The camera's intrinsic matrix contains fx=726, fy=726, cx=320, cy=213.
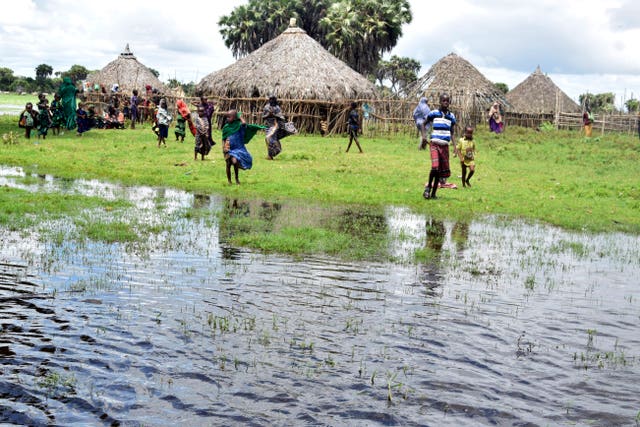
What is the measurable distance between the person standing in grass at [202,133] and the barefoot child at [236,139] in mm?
4002

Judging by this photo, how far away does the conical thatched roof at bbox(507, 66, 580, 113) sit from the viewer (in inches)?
2117

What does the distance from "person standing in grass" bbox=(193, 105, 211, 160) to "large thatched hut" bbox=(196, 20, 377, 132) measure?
14.0m


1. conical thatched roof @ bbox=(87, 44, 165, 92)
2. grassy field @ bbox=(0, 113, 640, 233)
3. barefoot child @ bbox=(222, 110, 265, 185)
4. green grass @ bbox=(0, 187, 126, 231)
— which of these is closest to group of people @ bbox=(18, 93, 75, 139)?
grassy field @ bbox=(0, 113, 640, 233)

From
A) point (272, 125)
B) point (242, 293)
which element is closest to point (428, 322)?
point (242, 293)

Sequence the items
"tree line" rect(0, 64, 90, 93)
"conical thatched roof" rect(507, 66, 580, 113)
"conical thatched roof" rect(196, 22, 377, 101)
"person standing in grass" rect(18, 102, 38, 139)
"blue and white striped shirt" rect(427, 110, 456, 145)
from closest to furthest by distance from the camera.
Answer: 1. "blue and white striped shirt" rect(427, 110, 456, 145)
2. "person standing in grass" rect(18, 102, 38, 139)
3. "conical thatched roof" rect(196, 22, 377, 101)
4. "conical thatched roof" rect(507, 66, 580, 113)
5. "tree line" rect(0, 64, 90, 93)

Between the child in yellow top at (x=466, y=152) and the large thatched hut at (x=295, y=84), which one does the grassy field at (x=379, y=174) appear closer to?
the child in yellow top at (x=466, y=152)

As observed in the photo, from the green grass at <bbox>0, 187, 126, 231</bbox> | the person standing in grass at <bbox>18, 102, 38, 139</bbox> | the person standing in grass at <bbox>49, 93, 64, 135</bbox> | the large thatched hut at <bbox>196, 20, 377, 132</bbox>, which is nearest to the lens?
the green grass at <bbox>0, 187, 126, 231</bbox>

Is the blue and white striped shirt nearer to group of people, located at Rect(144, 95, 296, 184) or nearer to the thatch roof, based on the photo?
group of people, located at Rect(144, 95, 296, 184)

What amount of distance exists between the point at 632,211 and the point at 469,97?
21.1 metres

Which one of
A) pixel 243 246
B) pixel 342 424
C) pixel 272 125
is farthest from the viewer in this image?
pixel 272 125

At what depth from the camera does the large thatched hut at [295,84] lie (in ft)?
113

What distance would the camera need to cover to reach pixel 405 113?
34.5 m

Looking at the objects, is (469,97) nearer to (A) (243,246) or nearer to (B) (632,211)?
(B) (632,211)

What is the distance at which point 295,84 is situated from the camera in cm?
3428
